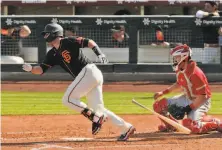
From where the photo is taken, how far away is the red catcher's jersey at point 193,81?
27.3 ft

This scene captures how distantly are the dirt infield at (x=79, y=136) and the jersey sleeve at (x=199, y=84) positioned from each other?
660 mm

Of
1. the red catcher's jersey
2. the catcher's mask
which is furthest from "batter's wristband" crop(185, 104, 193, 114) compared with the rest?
the catcher's mask

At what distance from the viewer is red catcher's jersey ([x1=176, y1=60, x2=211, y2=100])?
→ 832 centimetres

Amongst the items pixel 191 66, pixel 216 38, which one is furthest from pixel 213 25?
pixel 191 66

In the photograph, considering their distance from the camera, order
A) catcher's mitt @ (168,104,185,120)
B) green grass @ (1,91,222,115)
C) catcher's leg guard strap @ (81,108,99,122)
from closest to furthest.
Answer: catcher's leg guard strap @ (81,108,99,122)
catcher's mitt @ (168,104,185,120)
green grass @ (1,91,222,115)

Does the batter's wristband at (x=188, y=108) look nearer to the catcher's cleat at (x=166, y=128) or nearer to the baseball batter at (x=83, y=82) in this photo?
the catcher's cleat at (x=166, y=128)

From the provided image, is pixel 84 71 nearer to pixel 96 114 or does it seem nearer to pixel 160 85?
pixel 96 114

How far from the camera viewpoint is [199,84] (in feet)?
27.3

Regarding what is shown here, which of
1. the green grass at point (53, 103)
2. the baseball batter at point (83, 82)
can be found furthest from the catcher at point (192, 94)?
the green grass at point (53, 103)

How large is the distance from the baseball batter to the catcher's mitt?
1.00m

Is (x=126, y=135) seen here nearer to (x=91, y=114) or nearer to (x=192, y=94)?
(x=91, y=114)

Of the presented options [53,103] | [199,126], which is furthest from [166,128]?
[53,103]

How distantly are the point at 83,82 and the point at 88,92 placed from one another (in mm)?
193

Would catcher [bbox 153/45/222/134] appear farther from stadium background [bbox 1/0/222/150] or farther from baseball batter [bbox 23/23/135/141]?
stadium background [bbox 1/0/222/150]
